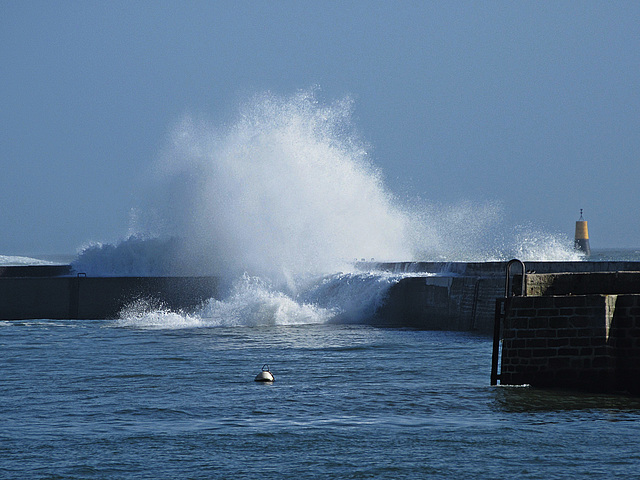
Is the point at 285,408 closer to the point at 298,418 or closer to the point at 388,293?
the point at 298,418

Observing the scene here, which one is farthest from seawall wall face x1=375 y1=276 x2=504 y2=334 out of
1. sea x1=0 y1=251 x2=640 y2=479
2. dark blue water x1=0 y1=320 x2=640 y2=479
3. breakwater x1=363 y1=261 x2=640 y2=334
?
dark blue water x1=0 y1=320 x2=640 y2=479

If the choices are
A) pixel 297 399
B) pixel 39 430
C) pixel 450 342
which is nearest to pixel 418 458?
pixel 297 399

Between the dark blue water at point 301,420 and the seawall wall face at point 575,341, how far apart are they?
0.23m

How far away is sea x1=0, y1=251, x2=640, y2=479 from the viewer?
8.05 m

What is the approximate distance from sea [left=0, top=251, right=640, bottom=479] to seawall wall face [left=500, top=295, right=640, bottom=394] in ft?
0.64

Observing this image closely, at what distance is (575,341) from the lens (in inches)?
418

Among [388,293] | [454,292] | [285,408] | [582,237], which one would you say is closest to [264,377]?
[285,408]

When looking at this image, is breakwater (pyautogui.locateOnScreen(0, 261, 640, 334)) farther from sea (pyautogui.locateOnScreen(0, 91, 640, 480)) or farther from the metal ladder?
the metal ladder

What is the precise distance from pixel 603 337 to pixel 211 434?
4.51 m

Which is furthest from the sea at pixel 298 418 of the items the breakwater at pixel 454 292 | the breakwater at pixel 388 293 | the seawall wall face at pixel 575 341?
the breakwater at pixel 388 293

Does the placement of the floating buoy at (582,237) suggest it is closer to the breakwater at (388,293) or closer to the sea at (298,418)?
the breakwater at (388,293)

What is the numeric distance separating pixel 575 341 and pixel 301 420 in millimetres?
3277

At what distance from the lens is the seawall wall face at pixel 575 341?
10.5m

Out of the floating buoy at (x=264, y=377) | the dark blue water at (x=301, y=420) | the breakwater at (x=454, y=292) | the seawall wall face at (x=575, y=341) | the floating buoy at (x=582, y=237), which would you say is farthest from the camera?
the floating buoy at (x=582, y=237)
